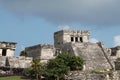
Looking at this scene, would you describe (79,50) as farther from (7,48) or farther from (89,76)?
(7,48)

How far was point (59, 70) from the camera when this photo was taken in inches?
1677

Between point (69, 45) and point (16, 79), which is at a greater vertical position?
point (69, 45)

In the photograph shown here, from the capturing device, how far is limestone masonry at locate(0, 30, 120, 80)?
50281 millimetres

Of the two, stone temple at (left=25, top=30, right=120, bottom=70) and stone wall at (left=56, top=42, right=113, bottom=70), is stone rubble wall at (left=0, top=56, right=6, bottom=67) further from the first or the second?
stone wall at (left=56, top=42, right=113, bottom=70)

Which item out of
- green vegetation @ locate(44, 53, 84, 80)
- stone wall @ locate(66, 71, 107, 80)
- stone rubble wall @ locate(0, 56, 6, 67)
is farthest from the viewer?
stone rubble wall @ locate(0, 56, 6, 67)

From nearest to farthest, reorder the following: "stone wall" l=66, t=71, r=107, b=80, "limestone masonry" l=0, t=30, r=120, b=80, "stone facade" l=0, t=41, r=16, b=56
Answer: "stone wall" l=66, t=71, r=107, b=80
"limestone masonry" l=0, t=30, r=120, b=80
"stone facade" l=0, t=41, r=16, b=56

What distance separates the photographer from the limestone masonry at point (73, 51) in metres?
50.3

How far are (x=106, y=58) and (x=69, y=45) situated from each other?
6.71m

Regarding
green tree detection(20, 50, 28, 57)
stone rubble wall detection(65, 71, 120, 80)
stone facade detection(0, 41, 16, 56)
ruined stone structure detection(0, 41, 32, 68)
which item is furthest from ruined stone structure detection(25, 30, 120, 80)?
stone rubble wall detection(65, 71, 120, 80)

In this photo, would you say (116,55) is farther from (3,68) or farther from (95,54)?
(3,68)

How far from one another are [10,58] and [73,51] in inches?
429

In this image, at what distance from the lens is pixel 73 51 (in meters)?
53.6

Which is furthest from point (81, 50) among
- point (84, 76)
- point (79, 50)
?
point (84, 76)

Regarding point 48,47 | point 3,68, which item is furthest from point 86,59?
point 3,68
